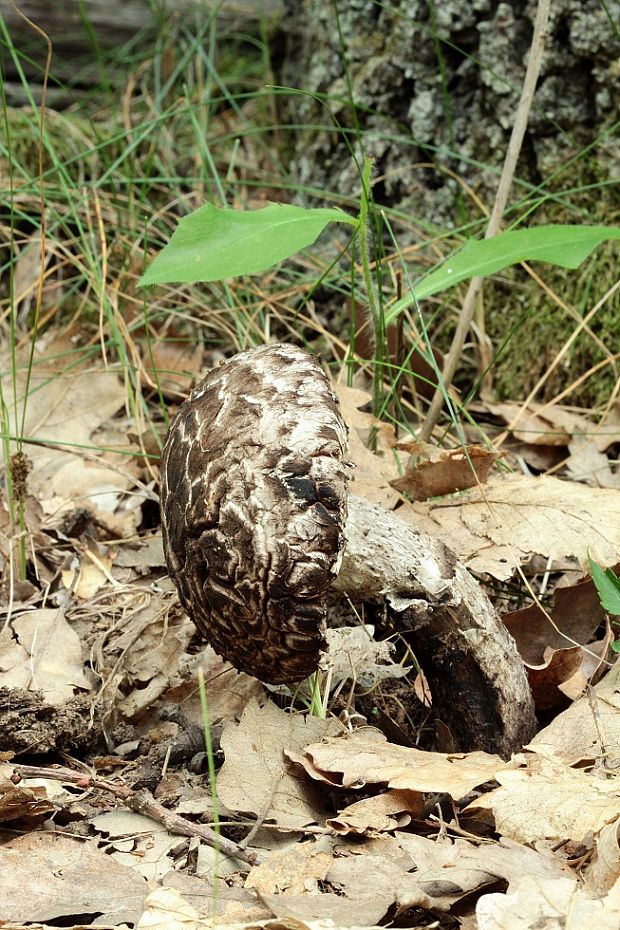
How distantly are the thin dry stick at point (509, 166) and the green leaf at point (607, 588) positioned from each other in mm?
736

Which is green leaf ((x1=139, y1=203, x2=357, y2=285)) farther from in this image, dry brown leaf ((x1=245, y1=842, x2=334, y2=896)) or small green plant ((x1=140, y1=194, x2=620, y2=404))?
dry brown leaf ((x1=245, y1=842, x2=334, y2=896))

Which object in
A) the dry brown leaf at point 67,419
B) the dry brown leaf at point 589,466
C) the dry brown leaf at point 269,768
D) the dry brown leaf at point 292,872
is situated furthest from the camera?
the dry brown leaf at point 67,419

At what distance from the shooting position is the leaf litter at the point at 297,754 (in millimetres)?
1875

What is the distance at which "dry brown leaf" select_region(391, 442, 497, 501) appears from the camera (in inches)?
117

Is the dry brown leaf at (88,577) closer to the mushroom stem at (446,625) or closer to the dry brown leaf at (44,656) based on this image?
the dry brown leaf at (44,656)

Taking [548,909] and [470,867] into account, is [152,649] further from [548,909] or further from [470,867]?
[548,909]

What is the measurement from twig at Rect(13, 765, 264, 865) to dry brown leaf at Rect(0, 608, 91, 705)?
0.32m

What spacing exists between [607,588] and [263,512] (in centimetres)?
94

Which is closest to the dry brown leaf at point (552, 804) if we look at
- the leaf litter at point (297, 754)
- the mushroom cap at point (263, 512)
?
the leaf litter at point (297, 754)

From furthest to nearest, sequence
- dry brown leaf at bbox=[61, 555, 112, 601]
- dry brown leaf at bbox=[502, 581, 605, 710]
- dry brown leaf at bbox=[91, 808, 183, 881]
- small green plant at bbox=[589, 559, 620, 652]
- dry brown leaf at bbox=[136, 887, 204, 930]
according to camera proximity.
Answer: dry brown leaf at bbox=[61, 555, 112, 601]
dry brown leaf at bbox=[502, 581, 605, 710]
small green plant at bbox=[589, 559, 620, 652]
dry brown leaf at bbox=[91, 808, 183, 881]
dry brown leaf at bbox=[136, 887, 204, 930]

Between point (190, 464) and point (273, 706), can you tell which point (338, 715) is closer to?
point (273, 706)

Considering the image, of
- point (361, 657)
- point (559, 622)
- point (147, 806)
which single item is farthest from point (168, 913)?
point (559, 622)

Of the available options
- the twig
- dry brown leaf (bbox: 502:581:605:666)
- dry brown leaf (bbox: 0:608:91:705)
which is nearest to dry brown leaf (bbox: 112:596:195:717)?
dry brown leaf (bbox: 0:608:91:705)

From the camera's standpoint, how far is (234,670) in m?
2.82
